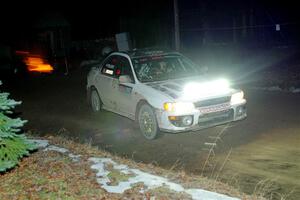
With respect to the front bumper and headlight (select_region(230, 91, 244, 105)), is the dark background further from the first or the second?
the front bumper

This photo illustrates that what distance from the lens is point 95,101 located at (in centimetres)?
1168

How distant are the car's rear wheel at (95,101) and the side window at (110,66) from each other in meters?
0.72

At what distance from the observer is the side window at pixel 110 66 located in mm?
10688

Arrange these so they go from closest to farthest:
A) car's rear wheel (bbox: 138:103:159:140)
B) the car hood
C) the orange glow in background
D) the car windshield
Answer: the car hood < car's rear wheel (bbox: 138:103:159:140) < the car windshield < the orange glow in background

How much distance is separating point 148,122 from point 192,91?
1.12 m

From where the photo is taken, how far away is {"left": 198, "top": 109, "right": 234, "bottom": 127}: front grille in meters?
8.57

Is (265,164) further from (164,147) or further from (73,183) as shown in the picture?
(73,183)

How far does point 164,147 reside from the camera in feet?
28.0

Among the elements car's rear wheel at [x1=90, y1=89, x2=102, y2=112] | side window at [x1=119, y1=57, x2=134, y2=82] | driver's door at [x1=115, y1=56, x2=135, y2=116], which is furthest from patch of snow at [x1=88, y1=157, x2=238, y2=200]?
car's rear wheel at [x1=90, y1=89, x2=102, y2=112]

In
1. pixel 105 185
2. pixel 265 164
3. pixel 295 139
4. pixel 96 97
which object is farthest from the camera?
pixel 96 97

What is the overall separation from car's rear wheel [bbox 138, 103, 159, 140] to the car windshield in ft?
2.55

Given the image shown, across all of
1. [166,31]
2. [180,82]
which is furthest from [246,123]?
[166,31]

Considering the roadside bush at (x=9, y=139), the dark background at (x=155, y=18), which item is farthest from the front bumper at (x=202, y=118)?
the dark background at (x=155, y=18)

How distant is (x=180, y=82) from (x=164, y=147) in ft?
5.01
